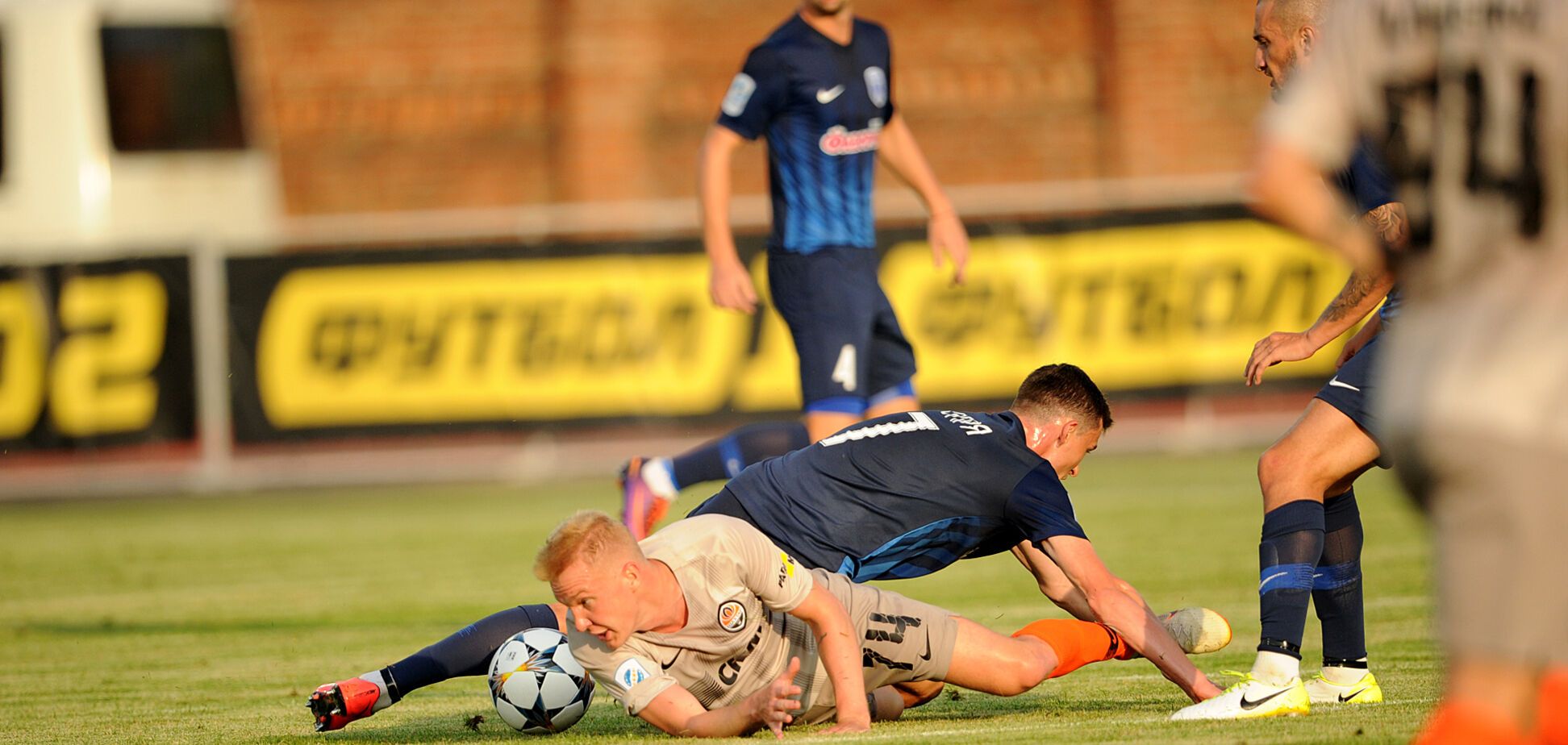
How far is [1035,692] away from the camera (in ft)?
17.6

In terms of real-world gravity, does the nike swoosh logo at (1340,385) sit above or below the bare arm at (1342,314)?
below

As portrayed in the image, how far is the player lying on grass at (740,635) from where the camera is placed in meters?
4.23

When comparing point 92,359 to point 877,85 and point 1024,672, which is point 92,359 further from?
point 1024,672

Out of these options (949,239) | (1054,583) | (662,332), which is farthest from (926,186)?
(662,332)

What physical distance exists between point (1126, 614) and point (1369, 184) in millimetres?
1258

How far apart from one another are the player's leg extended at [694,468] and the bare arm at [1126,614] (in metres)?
2.62

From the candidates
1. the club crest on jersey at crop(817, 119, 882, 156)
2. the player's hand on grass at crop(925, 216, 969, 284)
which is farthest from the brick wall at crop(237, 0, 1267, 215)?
the club crest on jersey at crop(817, 119, 882, 156)

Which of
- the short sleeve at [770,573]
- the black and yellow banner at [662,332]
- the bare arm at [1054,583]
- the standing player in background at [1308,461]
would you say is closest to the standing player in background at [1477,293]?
the standing player in background at [1308,461]

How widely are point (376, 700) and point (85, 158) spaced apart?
15184 mm

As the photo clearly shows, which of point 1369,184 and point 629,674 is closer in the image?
point 629,674

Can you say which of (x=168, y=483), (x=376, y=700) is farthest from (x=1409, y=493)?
(x=168, y=483)

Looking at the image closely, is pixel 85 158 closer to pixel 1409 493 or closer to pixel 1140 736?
pixel 1140 736

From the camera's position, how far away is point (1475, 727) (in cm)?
240

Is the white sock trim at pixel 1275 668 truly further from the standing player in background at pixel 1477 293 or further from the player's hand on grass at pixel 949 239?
the player's hand on grass at pixel 949 239
